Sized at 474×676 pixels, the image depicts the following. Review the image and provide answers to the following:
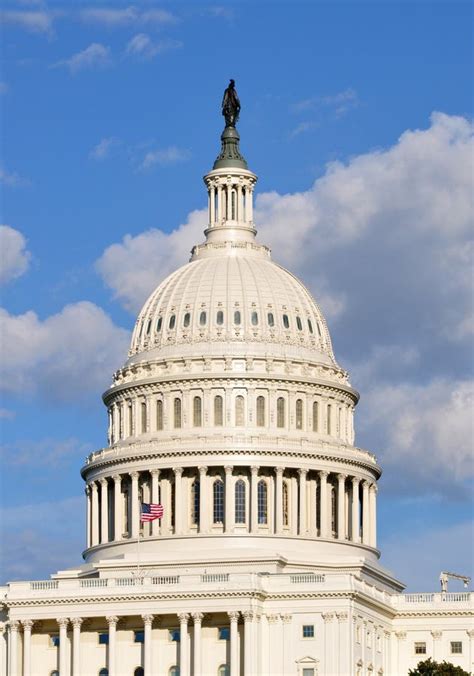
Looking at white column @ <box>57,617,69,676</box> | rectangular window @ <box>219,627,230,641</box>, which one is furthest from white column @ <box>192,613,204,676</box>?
white column @ <box>57,617,69,676</box>

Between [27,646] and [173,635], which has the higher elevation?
[173,635]

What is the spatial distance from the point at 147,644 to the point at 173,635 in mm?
2498

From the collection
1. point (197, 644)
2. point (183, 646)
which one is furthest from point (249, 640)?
point (183, 646)

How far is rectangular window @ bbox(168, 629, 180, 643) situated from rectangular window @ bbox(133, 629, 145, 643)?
6.48ft

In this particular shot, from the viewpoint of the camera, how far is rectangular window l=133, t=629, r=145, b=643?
196 metres

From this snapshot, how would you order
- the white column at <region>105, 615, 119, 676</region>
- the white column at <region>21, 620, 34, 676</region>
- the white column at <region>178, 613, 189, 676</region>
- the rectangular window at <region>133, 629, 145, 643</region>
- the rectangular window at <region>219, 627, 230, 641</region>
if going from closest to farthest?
1. the white column at <region>178, 613, 189, 676</region>
2. the rectangular window at <region>219, 627, 230, 641</region>
3. the white column at <region>105, 615, 119, 676</region>
4. the rectangular window at <region>133, 629, 145, 643</region>
5. the white column at <region>21, 620, 34, 676</region>

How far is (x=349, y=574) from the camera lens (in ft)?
642

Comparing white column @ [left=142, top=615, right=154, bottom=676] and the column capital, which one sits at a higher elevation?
the column capital

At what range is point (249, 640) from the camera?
192375mm

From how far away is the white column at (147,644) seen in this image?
19412cm

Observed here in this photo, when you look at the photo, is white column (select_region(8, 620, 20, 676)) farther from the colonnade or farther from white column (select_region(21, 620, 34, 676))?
white column (select_region(21, 620, 34, 676))

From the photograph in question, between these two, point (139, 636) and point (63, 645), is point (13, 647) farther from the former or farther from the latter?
point (139, 636)

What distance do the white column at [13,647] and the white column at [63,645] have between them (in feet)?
11.4

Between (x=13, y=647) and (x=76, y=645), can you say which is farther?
(x=13, y=647)
